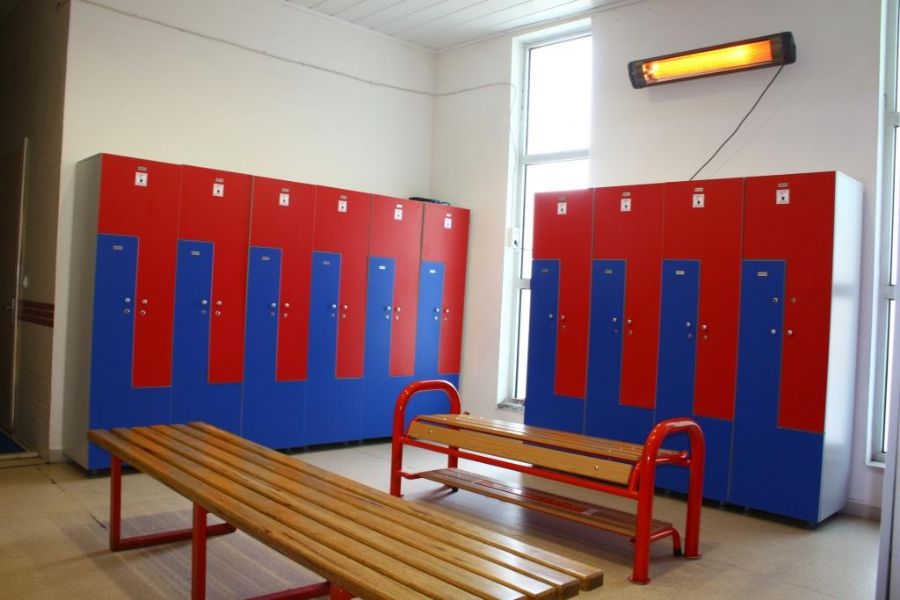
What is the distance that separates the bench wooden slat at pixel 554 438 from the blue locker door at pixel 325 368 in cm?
146

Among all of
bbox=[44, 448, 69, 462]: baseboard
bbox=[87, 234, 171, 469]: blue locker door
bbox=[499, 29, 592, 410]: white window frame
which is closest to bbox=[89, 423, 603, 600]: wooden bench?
bbox=[87, 234, 171, 469]: blue locker door

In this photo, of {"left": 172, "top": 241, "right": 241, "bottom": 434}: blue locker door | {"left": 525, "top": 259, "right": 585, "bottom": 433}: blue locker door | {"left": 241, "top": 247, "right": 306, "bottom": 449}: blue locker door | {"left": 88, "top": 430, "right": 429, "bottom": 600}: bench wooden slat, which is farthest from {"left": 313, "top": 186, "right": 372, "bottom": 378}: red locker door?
{"left": 88, "top": 430, "right": 429, "bottom": 600}: bench wooden slat

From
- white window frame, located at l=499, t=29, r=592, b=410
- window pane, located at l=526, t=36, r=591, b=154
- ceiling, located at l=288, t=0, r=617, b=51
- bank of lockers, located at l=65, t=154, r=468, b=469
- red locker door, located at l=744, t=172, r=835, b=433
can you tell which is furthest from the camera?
white window frame, located at l=499, t=29, r=592, b=410

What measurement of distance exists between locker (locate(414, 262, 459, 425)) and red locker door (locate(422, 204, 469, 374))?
0.19 feet

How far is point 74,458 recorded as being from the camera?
473 cm

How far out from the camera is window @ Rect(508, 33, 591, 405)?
6199 millimetres

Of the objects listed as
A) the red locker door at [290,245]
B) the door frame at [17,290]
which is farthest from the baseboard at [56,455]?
the red locker door at [290,245]

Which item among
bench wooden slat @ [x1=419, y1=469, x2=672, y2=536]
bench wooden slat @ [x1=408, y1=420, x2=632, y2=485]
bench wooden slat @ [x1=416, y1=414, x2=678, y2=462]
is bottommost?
bench wooden slat @ [x1=419, y1=469, x2=672, y2=536]

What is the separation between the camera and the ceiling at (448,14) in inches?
230

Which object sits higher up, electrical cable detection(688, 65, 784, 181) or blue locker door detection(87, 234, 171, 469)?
electrical cable detection(688, 65, 784, 181)

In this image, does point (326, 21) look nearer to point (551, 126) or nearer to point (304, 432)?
point (551, 126)

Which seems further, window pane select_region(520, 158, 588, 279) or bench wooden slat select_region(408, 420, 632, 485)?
window pane select_region(520, 158, 588, 279)

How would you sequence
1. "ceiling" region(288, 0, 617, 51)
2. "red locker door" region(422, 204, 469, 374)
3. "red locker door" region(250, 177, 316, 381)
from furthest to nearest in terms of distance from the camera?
"red locker door" region(422, 204, 469, 374) → "ceiling" region(288, 0, 617, 51) → "red locker door" region(250, 177, 316, 381)

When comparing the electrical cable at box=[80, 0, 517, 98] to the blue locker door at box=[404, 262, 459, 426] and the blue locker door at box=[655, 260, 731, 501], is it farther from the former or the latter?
the blue locker door at box=[655, 260, 731, 501]
